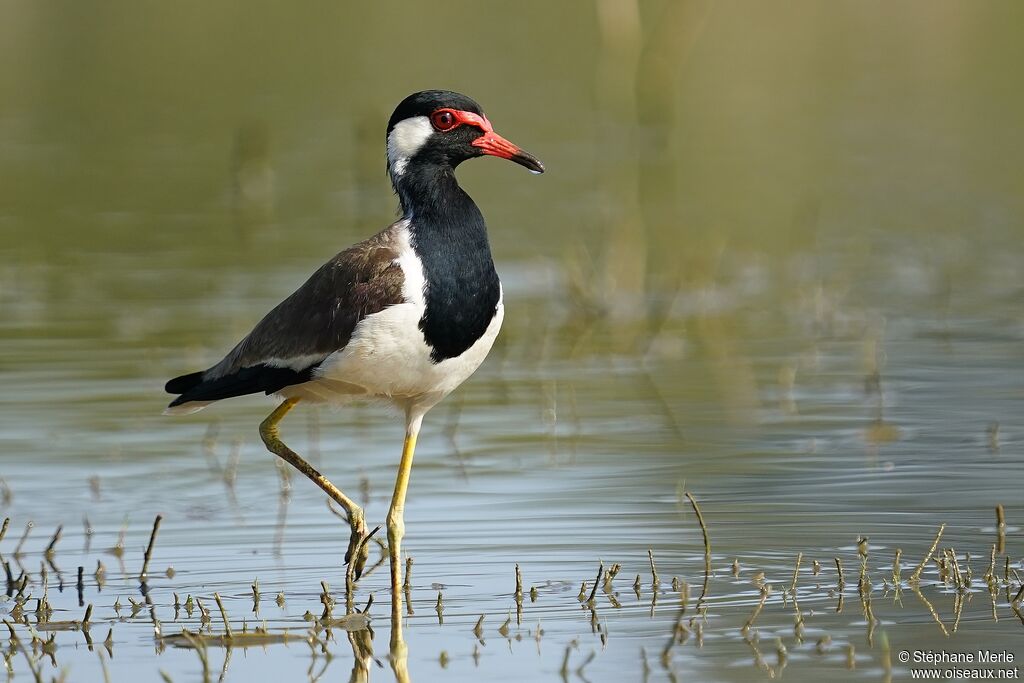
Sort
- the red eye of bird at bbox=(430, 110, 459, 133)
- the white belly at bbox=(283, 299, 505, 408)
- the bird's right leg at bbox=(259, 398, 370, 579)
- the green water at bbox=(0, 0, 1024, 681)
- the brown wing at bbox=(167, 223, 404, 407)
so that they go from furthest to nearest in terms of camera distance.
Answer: the red eye of bird at bbox=(430, 110, 459, 133)
the bird's right leg at bbox=(259, 398, 370, 579)
the brown wing at bbox=(167, 223, 404, 407)
the white belly at bbox=(283, 299, 505, 408)
the green water at bbox=(0, 0, 1024, 681)

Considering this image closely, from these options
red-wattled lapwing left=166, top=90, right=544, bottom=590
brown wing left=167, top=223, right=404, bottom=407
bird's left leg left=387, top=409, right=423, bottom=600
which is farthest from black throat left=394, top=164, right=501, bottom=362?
bird's left leg left=387, top=409, right=423, bottom=600

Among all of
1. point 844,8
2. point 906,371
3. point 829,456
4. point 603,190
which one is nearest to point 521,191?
point 603,190

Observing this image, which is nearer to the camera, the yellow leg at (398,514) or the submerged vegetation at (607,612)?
the submerged vegetation at (607,612)

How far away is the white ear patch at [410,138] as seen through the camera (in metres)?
7.57

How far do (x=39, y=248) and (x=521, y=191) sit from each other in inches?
220

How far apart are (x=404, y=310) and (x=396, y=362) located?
0.68 feet

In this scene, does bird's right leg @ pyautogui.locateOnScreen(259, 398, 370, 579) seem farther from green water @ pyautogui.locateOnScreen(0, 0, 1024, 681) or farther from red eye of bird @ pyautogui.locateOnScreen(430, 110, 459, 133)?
red eye of bird @ pyautogui.locateOnScreen(430, 110, 459, 133)

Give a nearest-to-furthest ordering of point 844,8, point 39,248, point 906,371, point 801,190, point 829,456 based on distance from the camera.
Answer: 1. point 829,456
2. point 906,371
3. point 39,248
4. point 801,190
5. point 844,8

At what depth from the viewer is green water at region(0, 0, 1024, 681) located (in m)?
6.66

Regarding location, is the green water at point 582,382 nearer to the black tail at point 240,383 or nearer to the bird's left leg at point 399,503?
the bird's left leg at point 399,503

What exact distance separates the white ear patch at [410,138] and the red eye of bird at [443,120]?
25 mm

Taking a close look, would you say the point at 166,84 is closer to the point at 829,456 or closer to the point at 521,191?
the point at 521,191

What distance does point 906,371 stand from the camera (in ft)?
37.0

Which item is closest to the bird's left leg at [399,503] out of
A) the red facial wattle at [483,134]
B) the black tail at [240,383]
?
the black tail at [240,383]
